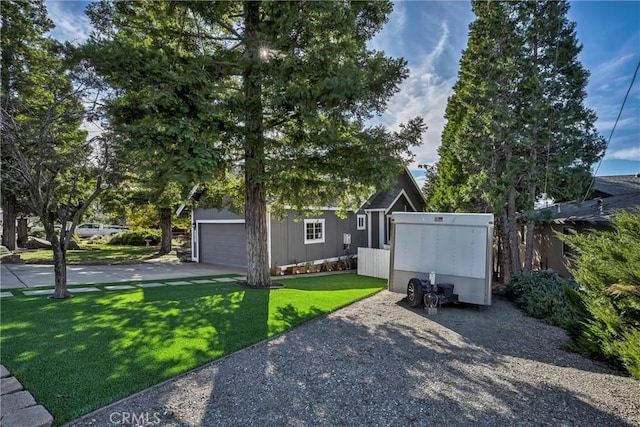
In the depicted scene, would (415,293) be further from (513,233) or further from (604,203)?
(604,203)

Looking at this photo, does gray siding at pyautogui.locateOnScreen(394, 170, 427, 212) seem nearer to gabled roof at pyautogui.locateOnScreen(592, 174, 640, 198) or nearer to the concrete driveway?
gabled roof at pyautogui.locateOnScreen(592, 174, 640, 198)

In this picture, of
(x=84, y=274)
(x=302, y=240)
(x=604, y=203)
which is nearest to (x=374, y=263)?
(x=302, y=240)

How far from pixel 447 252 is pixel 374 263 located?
5.33 meters

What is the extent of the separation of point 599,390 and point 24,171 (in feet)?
32.8

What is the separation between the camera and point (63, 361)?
4.25 m

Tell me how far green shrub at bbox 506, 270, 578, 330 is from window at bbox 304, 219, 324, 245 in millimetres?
8026

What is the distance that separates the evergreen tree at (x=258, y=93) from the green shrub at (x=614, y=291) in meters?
4.60

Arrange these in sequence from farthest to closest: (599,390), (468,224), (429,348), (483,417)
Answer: (468,224)
(429,348)
(599,390)
(483,417)

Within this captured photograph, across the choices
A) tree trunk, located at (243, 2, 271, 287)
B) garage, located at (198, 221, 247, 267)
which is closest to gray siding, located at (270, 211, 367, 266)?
garage, located at (198, 221, 247, 267)

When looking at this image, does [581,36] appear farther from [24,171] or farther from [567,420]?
[24,171]

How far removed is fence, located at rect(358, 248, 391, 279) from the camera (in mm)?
13211

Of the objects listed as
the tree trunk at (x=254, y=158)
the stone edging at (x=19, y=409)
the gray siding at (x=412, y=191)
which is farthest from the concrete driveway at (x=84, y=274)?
the gray siding at (x=412, y=191)

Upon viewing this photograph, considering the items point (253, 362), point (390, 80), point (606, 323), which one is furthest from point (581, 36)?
point (253, 362)

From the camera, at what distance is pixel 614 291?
412 cm
